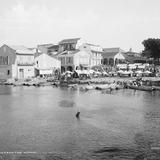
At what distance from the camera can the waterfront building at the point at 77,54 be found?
3248 inches

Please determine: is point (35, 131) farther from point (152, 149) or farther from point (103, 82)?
point (103, 82)

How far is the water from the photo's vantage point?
17438 millimetres

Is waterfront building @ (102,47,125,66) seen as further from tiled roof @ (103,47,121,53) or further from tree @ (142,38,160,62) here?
tree @ (142,38,160,62)

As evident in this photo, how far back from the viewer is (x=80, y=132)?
72.8ft

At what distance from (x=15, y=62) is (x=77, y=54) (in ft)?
64.2

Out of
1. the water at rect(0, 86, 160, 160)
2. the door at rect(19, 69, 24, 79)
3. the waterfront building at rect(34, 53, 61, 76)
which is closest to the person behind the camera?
the water at rect(0, 86, 160, 160)

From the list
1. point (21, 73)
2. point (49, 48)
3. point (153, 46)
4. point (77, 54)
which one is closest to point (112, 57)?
point (77, 54)

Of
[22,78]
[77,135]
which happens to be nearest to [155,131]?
[77,135]

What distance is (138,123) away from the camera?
2544 centimetres

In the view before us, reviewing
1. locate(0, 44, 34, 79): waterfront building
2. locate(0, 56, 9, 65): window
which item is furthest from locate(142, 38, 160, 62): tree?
locate(0, 56, 9, 65): window

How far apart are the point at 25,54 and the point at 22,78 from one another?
645 cm

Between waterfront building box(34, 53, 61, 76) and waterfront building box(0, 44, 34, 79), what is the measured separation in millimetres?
2181

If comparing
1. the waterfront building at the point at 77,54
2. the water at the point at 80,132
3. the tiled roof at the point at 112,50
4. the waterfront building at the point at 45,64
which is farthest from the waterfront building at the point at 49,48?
the water at the point at 80,132

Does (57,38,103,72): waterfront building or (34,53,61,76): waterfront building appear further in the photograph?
(57,38,103,72): waterfront building
